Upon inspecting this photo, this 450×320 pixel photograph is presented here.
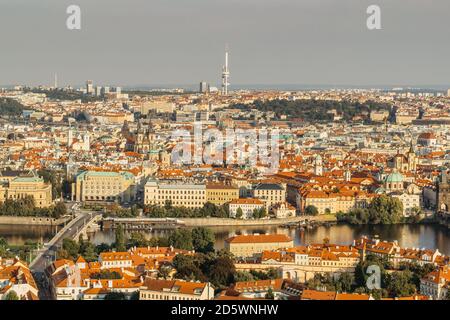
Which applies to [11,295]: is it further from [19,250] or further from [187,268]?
[19,250]

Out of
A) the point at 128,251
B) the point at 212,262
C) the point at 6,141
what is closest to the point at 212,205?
the point at 128,251

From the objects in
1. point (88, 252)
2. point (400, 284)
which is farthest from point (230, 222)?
point (400, 284)

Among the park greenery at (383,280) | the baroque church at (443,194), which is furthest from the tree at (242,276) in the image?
the baroque church at (443,194)

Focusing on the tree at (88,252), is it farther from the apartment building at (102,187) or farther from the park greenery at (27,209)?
the apartment building at (102,187)

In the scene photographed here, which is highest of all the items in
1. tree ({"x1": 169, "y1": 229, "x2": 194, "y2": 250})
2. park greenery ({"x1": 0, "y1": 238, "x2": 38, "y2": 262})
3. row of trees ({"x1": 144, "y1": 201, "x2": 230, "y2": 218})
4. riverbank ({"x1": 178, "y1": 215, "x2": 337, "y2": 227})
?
tree ({"x1": 169, "y1": 229, "x2": 194, "y2": 250})

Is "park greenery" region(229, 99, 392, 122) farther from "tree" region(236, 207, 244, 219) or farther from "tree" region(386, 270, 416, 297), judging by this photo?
"tree" region(386, 270, 416, 297)

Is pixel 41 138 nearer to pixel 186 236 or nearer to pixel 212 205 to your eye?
pixel 212 205

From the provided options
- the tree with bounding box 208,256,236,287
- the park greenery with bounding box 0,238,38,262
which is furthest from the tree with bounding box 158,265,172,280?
the park greenery with bounding box 0,238,38,262
